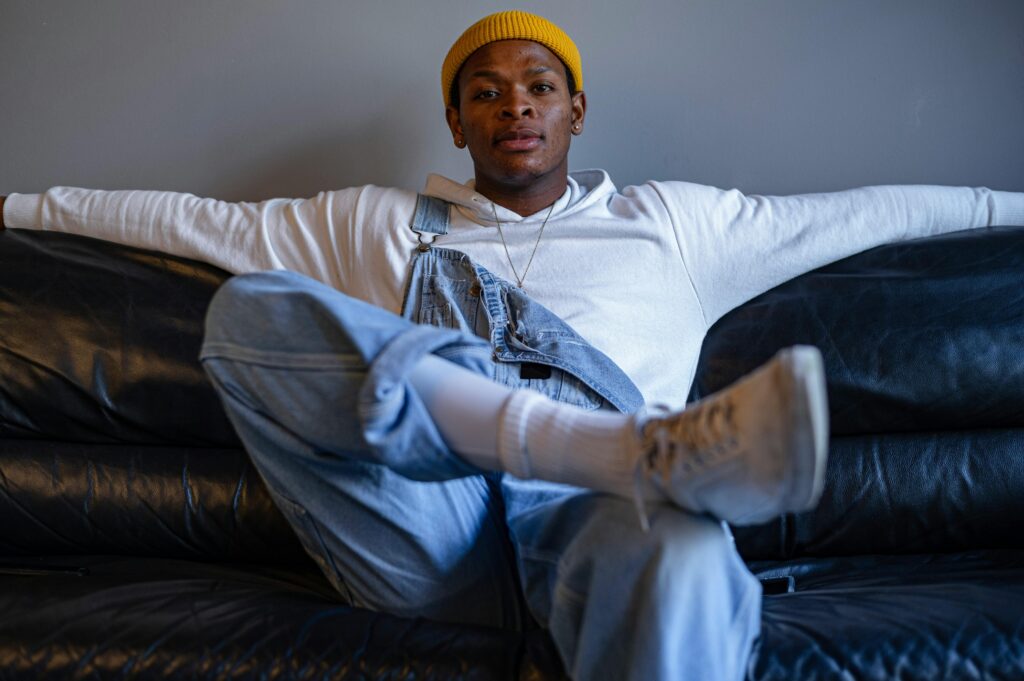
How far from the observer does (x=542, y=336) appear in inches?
52.0

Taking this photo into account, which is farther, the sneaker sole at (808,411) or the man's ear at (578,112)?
the man's ear at (578,112)

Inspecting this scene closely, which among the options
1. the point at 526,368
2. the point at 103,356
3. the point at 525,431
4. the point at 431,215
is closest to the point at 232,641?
the point at 525,431

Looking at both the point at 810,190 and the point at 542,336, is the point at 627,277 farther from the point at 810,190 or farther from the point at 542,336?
the point at 810,190

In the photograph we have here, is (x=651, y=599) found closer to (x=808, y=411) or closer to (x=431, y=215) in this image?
(x=808, y=411)

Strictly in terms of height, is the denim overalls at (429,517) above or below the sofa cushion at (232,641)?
above

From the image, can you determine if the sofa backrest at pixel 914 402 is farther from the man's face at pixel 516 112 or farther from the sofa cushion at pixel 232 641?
the sofa cushion at pixel 232 641

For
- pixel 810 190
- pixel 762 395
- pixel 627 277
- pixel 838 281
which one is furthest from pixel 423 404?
pixel 810 190

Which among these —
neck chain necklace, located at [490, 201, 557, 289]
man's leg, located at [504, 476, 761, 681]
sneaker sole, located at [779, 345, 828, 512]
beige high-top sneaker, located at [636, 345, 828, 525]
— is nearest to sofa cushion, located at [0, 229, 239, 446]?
neck chain necklace, located at [490, 201, 557, 289]

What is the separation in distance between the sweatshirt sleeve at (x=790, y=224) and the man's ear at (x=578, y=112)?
8.8 inches

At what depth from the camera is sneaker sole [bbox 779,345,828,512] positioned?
0.72 meters

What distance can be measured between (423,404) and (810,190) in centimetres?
120

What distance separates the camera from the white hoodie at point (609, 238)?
1428 mm

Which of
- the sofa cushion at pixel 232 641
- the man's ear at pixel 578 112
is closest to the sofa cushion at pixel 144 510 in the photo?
the sofa cushion at pixel 232 641

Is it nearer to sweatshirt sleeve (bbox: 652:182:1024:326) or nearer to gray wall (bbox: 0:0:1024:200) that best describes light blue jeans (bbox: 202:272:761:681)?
sweatshirt sleeve (bbox: 652:182:1024:326)
